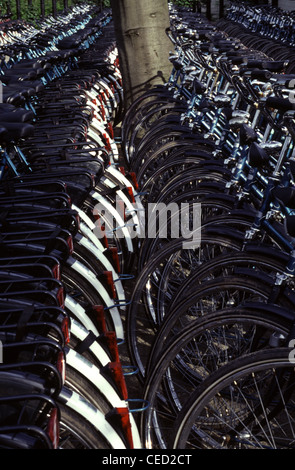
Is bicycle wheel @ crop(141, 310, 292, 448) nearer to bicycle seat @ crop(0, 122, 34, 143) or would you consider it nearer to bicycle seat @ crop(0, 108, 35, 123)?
bicycle seat @ crop(0, 122, 34, 143)

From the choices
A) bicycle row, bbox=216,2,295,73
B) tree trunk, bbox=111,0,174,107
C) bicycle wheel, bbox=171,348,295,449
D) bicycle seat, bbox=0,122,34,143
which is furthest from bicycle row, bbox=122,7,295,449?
bicycle row, bbox=216,2,295,73

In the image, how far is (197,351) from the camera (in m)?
3.09

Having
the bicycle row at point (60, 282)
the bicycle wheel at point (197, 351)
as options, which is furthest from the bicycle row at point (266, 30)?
the bicycle wheel at point (197, 351)

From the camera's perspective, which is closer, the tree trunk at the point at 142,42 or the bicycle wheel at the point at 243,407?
the bicycle wheel at the point at 243,407

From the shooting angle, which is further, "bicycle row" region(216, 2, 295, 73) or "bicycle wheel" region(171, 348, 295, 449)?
"bicycle row" region(216, 2, 295, 73)

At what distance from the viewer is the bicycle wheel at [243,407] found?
2.35 metres

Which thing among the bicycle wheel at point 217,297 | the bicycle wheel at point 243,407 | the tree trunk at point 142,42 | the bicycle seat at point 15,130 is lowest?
the bicycle wheel at point 243,407

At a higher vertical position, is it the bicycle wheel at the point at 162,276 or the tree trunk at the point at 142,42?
the tree trunk at the point at 142,42

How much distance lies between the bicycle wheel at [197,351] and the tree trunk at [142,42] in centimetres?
518

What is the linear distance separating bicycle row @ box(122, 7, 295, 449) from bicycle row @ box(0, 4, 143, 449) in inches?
8.2

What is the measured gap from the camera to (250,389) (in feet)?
9.07

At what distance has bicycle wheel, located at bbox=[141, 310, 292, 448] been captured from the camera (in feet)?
8.37

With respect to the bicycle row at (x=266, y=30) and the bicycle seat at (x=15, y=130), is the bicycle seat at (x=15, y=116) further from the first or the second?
the bicycle row at (x=266, y=30)

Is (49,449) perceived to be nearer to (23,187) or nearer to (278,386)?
(278,386)
